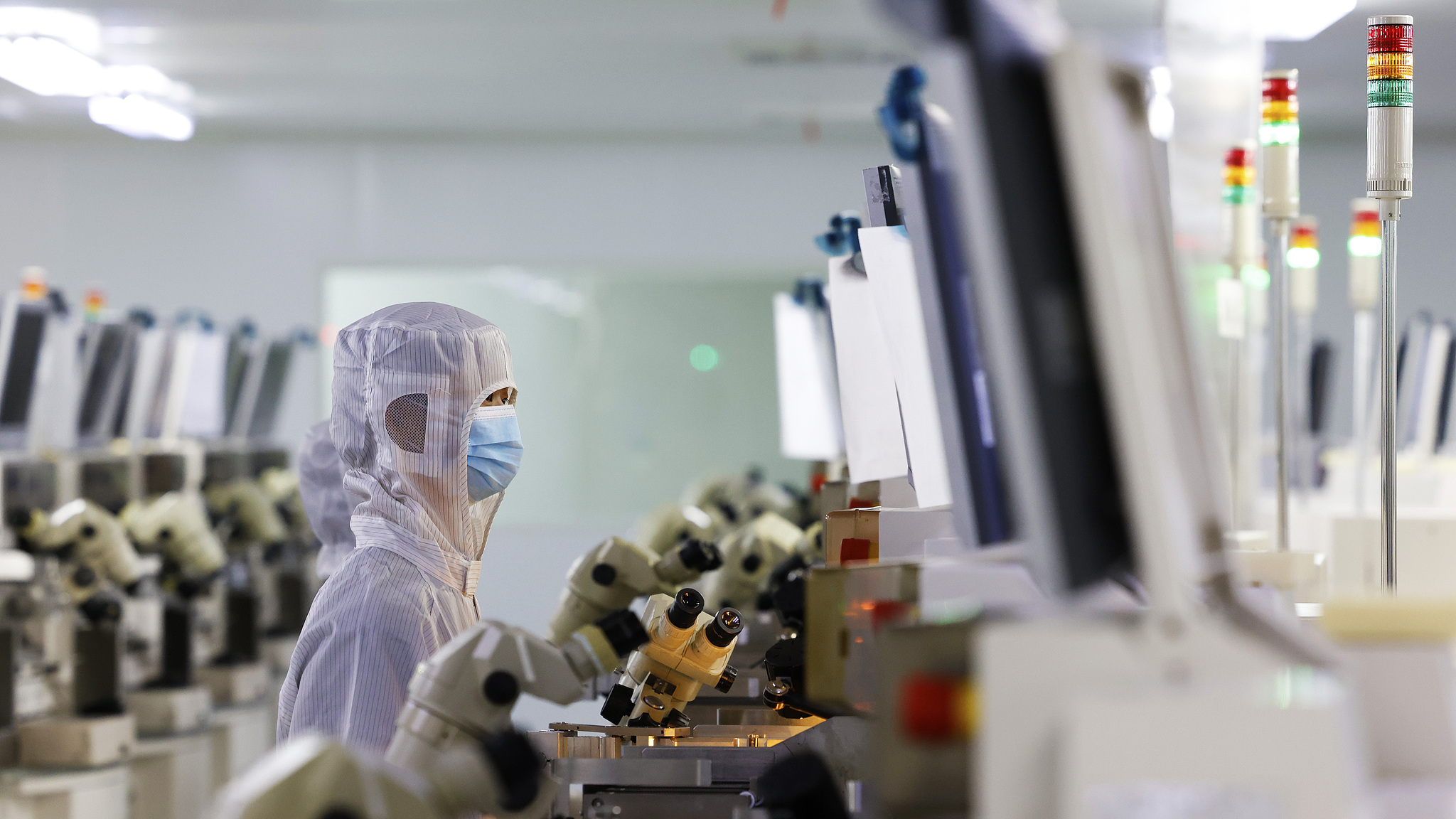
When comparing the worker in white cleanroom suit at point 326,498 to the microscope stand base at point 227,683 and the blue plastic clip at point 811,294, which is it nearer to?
the blue plastic clip at point 811,294

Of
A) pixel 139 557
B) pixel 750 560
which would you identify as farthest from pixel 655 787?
pixel 139 557

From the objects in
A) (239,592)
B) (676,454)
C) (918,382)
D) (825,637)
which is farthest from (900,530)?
(676,454)

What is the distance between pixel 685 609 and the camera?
5.47 ft

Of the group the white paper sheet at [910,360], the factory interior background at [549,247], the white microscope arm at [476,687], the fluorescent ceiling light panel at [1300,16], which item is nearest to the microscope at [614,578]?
the white paper sheet at [910,360]

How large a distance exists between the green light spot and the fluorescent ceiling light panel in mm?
3430

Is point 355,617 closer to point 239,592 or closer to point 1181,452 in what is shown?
point 1181,452

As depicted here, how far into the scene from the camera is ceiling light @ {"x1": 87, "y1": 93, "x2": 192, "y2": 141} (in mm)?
6219

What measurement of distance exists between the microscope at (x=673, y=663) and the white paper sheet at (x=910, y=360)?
0.45 meters

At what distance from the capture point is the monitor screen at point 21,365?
3.85 m

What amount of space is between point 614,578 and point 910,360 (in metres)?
0.82

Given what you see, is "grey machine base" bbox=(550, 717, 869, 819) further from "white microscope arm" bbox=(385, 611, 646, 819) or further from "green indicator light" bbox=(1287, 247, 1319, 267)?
"green indicator light" bbox=(1287, 247, 1319, 267)

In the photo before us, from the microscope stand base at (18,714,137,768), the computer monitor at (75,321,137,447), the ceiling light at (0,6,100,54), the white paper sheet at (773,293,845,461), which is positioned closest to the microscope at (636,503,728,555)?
the white paper sheet at (773,293,845,461)

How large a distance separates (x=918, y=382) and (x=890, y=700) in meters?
0.52

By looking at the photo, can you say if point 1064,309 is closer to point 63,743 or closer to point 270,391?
point 63,743
